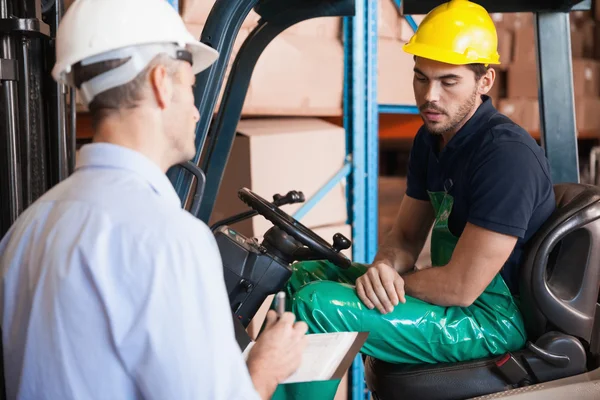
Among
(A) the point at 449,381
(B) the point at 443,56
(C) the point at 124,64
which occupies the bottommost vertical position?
(A) the point at 449,381

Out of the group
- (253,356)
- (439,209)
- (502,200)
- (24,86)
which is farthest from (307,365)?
(24,86)

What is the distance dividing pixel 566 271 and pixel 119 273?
156cm

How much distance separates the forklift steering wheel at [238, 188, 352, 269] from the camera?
85.2 inches

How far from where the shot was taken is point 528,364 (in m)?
2.14

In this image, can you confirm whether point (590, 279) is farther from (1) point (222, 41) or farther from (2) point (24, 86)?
(2) point (24, 86)

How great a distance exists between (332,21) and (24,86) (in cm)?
216

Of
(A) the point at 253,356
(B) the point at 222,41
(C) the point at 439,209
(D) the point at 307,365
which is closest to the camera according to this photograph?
(A) the point at 253,356

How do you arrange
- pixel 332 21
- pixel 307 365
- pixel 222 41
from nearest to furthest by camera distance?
1. pixel 307 365
2. pixel 222 41
3. pixel 332 21

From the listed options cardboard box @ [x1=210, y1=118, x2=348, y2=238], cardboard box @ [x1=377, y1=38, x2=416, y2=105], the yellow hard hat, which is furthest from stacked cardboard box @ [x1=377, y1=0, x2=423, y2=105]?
the yellow hard hat

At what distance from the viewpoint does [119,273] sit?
1136 millimetres

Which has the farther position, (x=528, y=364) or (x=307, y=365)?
(x=528, y=364)

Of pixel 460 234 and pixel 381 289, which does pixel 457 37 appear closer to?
pixel 460 234

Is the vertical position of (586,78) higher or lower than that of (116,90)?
higher

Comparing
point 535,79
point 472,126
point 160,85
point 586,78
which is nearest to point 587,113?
point 586,78
